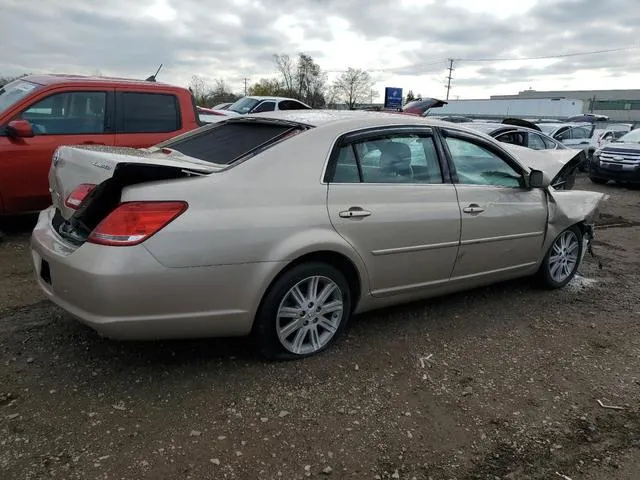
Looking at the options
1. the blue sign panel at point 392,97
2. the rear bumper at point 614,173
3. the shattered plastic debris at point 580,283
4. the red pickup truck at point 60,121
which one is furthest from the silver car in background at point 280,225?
the blue sign panel at point 392,97

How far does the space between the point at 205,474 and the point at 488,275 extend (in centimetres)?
276

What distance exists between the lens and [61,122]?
231 inches

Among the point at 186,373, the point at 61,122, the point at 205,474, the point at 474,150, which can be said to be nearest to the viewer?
the point at 205,474

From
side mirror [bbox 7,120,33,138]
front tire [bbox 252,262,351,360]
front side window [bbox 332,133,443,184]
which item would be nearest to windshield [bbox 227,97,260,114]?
side mirror [bbox 7,120,33,138]

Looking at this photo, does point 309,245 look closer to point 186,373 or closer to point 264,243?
point 264,243

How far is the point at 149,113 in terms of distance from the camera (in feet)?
21.2

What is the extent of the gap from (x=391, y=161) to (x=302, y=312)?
1205mm

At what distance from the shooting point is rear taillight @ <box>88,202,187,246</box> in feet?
8.96

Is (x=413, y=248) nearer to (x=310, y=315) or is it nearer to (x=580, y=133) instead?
(x=310, y=315)

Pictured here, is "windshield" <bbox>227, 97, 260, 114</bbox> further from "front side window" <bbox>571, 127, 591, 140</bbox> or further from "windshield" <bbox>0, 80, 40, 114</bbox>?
"front side window" <bbox>571, 127, 591, 140</bbox>

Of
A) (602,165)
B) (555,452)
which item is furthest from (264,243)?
(602,165)

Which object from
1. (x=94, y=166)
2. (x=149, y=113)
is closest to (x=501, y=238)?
(x=94, y=166)

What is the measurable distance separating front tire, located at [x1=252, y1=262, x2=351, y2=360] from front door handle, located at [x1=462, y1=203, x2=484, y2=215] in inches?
43.9

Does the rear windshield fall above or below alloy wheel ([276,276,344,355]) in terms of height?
above
